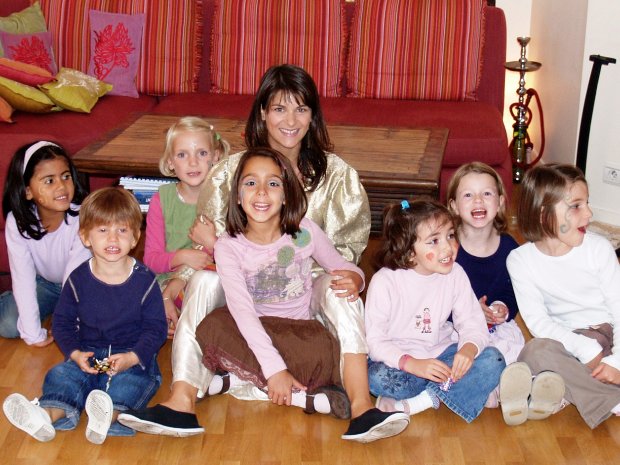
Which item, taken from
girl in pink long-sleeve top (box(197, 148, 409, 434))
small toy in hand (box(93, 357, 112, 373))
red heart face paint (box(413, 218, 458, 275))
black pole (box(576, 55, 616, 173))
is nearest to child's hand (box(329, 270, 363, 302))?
girl in pink long-sleeve top (box(197, 148, 409, 434))

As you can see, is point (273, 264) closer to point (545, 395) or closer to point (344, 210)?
point (344, 210)

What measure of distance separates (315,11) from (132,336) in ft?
6.99

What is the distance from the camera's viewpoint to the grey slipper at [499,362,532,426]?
2.57 meters

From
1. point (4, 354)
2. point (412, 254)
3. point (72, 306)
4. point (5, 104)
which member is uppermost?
point (5, 104)

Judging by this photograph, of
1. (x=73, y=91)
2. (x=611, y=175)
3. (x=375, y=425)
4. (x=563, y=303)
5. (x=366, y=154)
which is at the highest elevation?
(x=73, y=91)

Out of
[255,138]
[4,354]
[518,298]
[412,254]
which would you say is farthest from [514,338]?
[4,354]

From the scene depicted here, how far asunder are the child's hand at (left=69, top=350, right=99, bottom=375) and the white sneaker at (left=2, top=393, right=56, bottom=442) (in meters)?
0.17

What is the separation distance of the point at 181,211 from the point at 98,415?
2.80ft

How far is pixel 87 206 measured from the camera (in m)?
2.71

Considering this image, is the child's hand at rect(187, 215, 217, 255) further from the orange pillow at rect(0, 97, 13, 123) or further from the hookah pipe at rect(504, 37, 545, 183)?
the hookah pipe at rect(504, 37, 545, 183)

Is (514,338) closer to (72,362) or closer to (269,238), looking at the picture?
(269,238)

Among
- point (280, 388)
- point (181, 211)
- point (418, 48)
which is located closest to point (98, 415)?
point (280, 388)

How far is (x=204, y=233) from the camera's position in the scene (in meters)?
3.00

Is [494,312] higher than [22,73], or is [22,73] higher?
[22,73]
